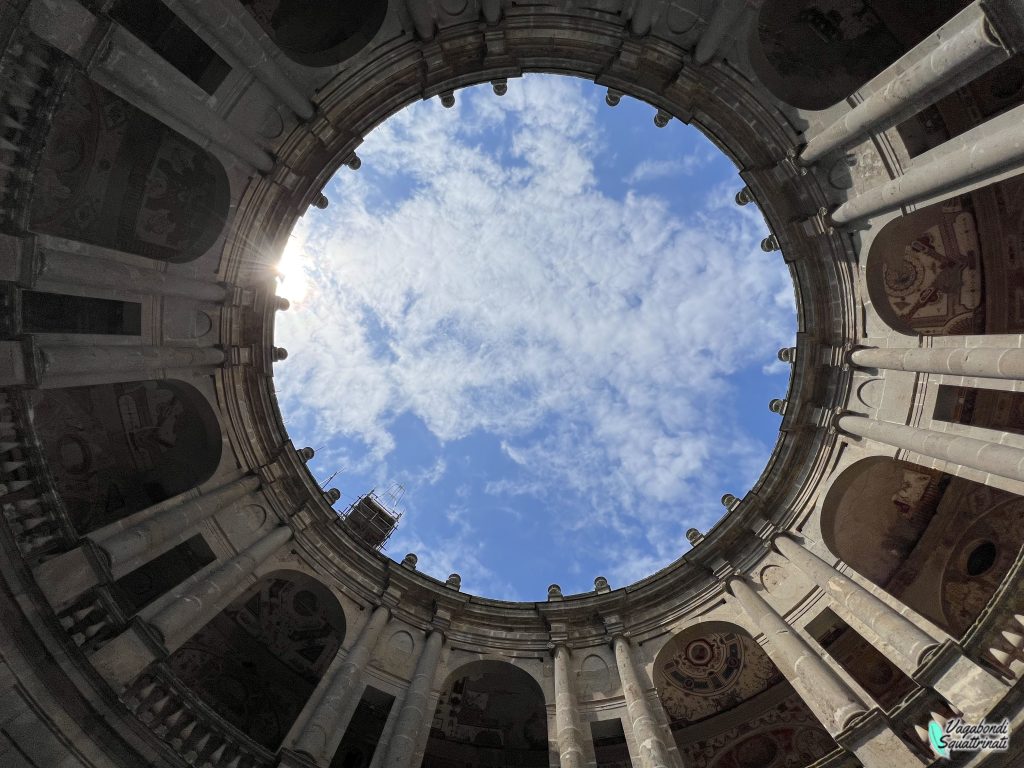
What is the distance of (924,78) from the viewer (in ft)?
39.6

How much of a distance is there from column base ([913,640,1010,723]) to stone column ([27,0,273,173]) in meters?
19.5

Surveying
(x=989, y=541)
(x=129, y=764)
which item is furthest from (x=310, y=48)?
(x=989, y=541)

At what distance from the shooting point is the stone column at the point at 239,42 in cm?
1370

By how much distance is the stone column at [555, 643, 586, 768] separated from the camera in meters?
14.8

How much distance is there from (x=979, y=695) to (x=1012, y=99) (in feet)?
47.7

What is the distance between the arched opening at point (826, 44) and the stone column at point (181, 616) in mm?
19509

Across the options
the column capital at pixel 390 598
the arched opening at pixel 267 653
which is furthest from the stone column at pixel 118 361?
the column capital at pixel 390 598

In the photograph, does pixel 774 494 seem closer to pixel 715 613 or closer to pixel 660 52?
pixel 715 613

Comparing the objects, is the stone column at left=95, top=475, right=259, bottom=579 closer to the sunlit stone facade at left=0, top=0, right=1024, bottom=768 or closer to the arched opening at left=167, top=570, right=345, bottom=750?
the sunlit stone facade at left=0, top=0, right=1024, bottom=768

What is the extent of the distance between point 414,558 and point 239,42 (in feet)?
51.6

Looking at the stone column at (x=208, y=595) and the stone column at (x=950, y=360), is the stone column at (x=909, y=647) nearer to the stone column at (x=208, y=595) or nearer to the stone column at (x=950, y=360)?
the stone column at (x=950, y=360)

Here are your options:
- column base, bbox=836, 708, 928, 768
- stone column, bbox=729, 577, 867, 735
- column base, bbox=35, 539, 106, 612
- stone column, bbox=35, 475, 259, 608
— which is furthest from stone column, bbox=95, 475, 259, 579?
column base, bbox=836, 708, 928, 768

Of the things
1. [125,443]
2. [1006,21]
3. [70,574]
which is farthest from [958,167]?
[125,443]

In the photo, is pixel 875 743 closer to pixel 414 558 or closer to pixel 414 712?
pixel 414 712
